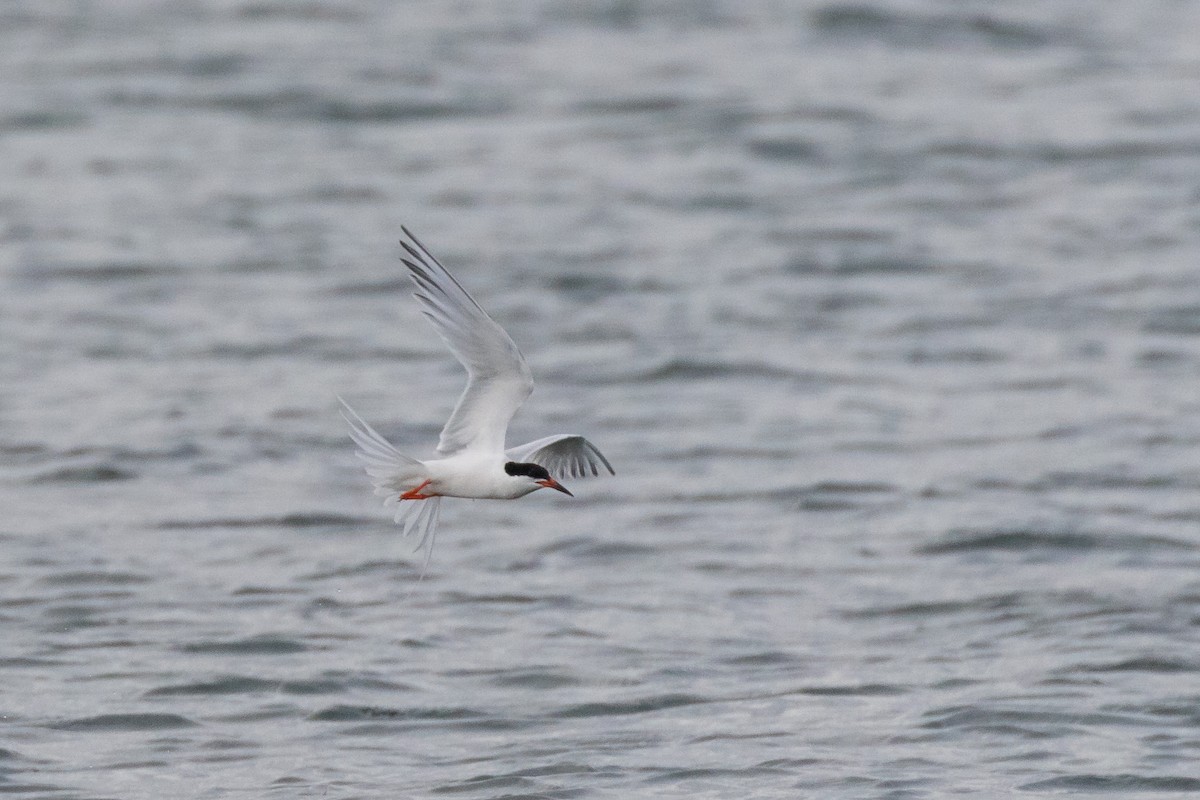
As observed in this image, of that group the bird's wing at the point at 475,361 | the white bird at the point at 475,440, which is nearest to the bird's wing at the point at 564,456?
the white bird at the point at 475,440

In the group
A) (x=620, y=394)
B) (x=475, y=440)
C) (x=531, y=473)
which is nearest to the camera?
(x=531, y=473)

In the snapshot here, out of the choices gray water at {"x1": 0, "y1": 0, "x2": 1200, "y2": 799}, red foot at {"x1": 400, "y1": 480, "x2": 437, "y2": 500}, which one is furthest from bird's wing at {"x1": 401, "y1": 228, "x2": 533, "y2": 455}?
gray water at {"x1": 0, "y1": 0, "x2": 1200, "y2": 799}

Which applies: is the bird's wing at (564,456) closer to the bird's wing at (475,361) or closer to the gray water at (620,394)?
the bird's wing at (475,361)

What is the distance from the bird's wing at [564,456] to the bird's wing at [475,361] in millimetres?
106

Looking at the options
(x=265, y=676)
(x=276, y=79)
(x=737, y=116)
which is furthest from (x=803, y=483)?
(x=276, y=79)

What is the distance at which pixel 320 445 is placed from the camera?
46.4ft

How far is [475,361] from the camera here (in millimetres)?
8180

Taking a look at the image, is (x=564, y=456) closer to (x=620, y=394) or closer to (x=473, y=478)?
(x=473, y=478)

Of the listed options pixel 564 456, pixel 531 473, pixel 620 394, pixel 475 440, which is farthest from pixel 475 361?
pixel 620 394

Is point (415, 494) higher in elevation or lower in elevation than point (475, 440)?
lower

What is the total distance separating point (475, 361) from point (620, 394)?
7.13 m

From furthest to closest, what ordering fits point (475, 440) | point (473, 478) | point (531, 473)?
point (475, 440) → point (473, 478) → point (531, 473)

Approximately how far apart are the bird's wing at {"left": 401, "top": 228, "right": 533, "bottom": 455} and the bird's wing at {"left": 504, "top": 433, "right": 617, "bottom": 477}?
0.11m

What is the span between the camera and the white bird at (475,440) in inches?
309
